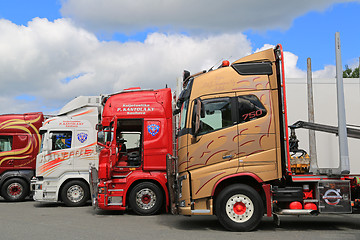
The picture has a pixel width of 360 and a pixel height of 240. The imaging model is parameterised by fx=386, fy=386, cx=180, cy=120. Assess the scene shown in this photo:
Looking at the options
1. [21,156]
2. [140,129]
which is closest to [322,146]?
[140,129]

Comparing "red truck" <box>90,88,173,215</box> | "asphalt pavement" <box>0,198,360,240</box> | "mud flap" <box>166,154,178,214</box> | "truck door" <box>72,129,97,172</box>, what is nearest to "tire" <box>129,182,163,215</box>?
"red truck" <box>90,88,173,215</box>

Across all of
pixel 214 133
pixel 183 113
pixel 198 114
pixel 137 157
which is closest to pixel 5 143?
pixel 137 157

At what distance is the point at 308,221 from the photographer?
31.3ft

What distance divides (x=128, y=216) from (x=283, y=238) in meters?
4.60

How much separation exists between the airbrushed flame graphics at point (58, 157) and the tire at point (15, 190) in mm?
2137

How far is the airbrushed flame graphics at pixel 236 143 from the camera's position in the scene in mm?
7793

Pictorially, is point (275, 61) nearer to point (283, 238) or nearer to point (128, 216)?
point (283, 238)

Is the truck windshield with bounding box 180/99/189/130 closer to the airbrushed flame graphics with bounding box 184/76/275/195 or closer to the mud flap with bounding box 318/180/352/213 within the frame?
the airbrushed flame graphics with bounding box 184/76/275/195

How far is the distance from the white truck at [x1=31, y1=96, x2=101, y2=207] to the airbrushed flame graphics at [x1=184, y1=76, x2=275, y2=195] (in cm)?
567

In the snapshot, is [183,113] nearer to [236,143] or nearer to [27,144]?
[236,143]

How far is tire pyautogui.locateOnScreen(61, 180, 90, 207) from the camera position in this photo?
1243 centimetres

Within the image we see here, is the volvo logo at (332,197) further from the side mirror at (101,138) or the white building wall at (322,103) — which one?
the white building wall at (322,103)

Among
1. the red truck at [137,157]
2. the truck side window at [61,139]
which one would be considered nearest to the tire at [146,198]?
the red truck at [137,157]

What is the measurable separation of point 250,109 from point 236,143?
77 centimetres
